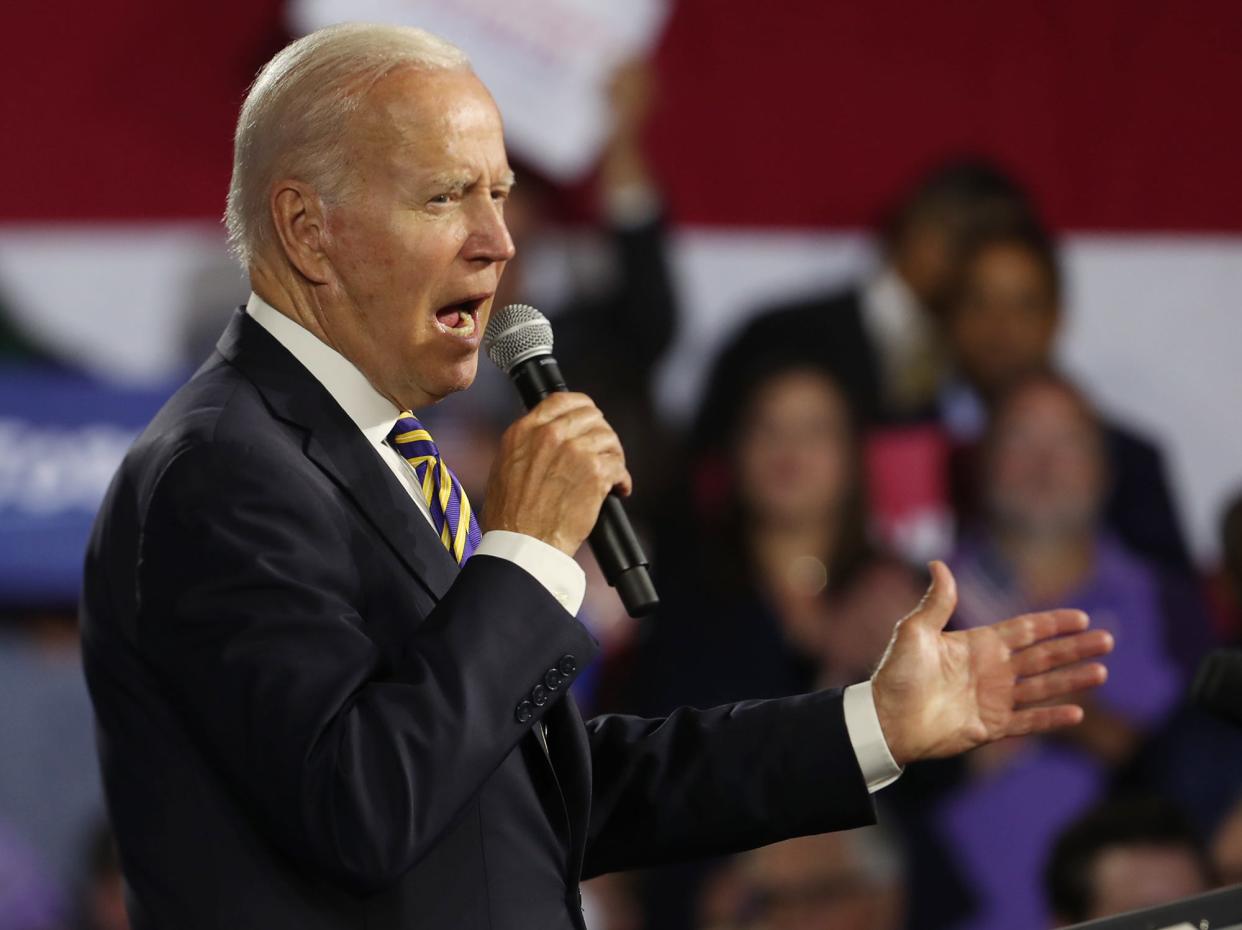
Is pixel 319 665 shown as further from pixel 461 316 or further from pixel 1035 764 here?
pixel 1035 764

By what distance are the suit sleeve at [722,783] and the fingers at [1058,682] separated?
0.58 feet

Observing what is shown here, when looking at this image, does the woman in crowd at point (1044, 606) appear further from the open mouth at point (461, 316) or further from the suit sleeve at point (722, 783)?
the open mouth at point (461, 316)

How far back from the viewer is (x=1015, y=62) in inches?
177

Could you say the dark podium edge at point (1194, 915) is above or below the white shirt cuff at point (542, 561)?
below

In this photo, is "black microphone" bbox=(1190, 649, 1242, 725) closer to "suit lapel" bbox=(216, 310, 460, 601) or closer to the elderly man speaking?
the elderly man speaking

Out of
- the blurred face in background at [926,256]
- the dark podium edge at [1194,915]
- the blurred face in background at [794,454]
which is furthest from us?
the blurred face in background at [926,256]

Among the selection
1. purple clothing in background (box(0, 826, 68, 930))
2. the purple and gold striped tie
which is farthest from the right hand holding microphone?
purple clothing in background (box(0, 826, 68, 930))

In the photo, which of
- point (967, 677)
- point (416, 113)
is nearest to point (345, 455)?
point (416, 113)

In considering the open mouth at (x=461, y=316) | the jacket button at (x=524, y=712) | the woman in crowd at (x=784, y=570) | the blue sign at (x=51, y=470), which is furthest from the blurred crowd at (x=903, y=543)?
the jacket button at (x=524, y=712)

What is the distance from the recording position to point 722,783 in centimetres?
159

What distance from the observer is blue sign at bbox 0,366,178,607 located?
137 inches

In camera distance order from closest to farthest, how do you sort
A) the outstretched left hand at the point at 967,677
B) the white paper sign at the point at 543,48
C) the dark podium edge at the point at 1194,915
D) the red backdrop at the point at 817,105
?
the dark podium edge at the point at 1194,915
the outstretched left hand at the point at 967,677
the red backdrop at the point at 817,105
the white paper sign at the point at 543,48

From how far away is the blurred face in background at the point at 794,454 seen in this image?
A: 13.7 ft

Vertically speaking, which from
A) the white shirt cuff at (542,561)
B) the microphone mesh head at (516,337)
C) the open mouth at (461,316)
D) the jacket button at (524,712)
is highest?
the open mouth at (461,316)
